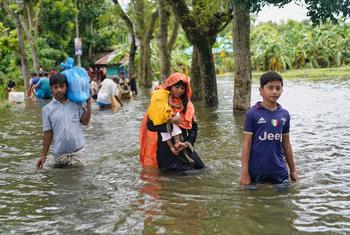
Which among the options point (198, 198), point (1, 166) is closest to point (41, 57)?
point (1, 166)

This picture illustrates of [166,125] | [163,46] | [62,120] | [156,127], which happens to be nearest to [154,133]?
[156,127]

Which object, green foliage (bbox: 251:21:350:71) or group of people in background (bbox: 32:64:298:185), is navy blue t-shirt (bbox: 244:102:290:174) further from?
green foliage (bbox: 251:21:350:71)

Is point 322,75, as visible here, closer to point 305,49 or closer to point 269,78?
point 305,49

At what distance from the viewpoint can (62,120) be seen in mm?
6879

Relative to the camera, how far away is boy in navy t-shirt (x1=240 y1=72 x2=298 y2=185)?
523cm

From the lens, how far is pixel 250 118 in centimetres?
529

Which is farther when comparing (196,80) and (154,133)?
(196,80)

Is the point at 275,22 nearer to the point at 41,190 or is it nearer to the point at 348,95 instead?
the point at 348,95

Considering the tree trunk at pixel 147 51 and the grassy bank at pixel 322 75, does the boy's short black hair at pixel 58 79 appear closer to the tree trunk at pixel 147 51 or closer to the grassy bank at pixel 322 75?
the tree trunk at pixel 147 51

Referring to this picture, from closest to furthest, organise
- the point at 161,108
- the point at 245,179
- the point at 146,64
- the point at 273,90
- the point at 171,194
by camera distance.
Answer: the point at 273,90 < the point at 245,179 < the point at 171,194 < the point at 161,108 < the point at 146,64

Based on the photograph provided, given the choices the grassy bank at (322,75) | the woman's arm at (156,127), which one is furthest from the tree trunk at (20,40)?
the woman's arm at (156,127)

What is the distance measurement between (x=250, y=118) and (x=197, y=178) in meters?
1.77

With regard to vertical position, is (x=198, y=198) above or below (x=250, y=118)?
below

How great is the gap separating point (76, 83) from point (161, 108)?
115 centimetres
